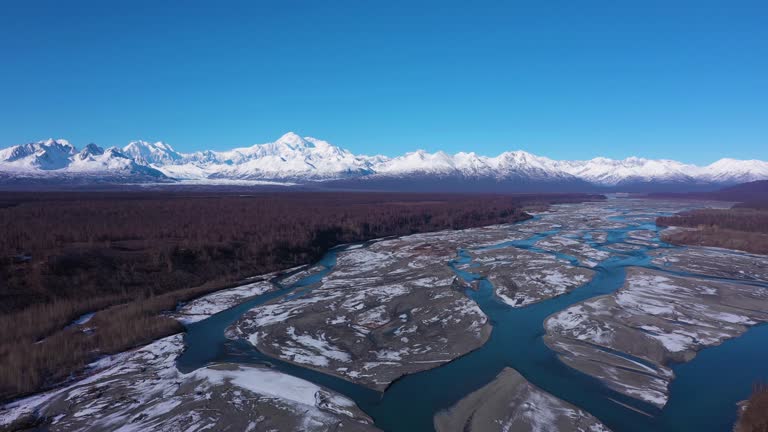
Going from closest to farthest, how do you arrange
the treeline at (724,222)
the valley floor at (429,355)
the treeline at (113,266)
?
the valley floor at (429,355)
the treeline at (113,266)
the treeline at (724,222)

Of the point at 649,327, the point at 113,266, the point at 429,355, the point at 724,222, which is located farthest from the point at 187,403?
the point at 724,222

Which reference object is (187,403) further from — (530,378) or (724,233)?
(724,233)

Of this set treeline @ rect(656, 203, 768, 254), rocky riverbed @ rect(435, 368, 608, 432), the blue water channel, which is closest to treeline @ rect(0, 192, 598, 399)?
the blue water channel

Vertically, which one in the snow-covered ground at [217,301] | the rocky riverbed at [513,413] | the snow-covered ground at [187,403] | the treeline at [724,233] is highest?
the treeline at [724,233]

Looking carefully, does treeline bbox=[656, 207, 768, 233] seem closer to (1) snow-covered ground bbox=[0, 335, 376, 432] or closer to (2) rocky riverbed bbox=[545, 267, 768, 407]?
(2) rocky riverbed bbox=[545, 267, 768, 407]

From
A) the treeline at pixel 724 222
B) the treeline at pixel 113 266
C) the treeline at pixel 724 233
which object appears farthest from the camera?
the treeline at pixel 724 222

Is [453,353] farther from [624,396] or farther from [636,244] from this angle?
[636,244]

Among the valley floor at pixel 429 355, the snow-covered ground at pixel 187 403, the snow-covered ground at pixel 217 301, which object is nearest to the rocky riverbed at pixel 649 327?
the valley floor at pixel 429 355

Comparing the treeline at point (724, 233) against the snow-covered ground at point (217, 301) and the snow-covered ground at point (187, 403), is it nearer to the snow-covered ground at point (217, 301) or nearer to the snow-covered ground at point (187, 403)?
the snow-covered ground at point (217, 301)
